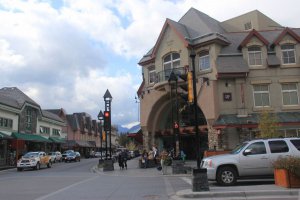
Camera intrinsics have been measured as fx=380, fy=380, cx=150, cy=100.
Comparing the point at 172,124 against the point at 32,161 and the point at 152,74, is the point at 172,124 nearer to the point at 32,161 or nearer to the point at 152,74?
the point at 152,74

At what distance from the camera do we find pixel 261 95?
110ft

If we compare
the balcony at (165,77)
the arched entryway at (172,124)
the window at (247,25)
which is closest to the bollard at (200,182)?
the balcony at (165,77)

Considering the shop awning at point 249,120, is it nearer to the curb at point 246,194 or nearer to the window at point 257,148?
the window at point 257,148

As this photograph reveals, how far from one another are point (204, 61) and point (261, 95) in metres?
6.12

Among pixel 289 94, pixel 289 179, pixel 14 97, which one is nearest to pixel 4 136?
pixel 14 97

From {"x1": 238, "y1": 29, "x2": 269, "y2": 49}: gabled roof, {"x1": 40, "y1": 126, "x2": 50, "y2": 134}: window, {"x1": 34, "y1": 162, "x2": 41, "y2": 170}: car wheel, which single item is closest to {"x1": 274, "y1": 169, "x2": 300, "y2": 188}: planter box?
{"x1": 238, "y1": 29, "x2": 269, "y2": 49}: gabled roof

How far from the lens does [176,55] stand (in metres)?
37.8

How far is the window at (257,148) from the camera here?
15.3 metres

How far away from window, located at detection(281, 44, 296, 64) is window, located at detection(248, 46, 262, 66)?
6.85 feet

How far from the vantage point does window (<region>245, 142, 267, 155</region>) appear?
15.3 m

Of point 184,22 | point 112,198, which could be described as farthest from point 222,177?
point 184,22

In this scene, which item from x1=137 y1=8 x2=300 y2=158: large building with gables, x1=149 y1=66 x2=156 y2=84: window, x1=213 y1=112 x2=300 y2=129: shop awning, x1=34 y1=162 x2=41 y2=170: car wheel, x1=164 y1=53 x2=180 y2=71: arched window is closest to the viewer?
x1=213 y1=112 x2=300 y2=129: shop awning

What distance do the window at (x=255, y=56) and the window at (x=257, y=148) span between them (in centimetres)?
1969

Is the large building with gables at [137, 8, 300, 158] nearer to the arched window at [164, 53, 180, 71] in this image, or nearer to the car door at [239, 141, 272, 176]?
the arched window at [164, 53, 180, 71]
